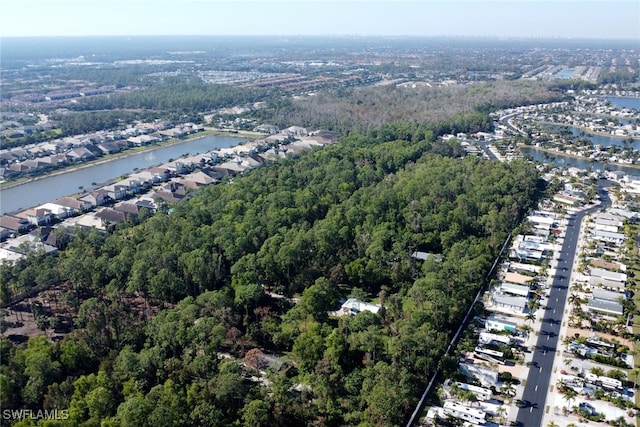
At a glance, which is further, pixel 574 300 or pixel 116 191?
pixel 116 191

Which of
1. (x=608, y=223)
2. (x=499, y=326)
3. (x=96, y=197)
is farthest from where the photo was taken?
(x=96, y=197)

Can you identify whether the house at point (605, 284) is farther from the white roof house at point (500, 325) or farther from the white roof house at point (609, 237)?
the white roof house at point (500, 325)

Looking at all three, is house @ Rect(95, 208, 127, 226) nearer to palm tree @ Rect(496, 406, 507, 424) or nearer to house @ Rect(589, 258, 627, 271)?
palm tree @ Rect(496, 406, 507, 424)

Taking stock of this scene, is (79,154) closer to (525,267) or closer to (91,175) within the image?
(91,175)

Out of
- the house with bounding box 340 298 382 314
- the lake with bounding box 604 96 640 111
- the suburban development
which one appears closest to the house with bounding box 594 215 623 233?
the suburban development

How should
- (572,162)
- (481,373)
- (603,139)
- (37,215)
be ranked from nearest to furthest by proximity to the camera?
(481,373) → (37,215) → (572,162) → (603,139)

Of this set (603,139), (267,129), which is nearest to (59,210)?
(267,129)

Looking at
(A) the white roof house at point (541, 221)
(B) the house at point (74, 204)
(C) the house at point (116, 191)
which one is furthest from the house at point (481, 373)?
(C) the house at point (116, 191)
